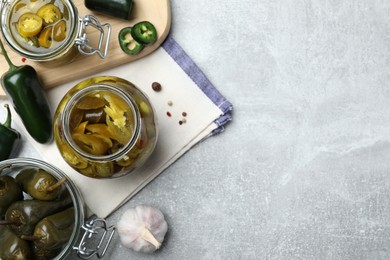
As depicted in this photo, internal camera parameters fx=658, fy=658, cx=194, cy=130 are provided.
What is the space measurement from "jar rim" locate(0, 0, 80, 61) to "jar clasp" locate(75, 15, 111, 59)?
2 cm

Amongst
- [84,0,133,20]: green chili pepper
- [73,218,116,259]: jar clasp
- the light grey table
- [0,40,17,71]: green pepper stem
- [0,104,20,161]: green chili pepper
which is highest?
[0,40,17,71]: green pepper stem

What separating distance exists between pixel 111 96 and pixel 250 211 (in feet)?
1.58

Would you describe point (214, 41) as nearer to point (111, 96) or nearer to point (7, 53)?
point (111, 96)

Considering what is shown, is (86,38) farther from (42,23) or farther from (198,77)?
(198,77)

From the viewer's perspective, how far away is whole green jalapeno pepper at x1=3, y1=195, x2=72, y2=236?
1.45 m

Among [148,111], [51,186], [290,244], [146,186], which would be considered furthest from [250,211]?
[51,186]

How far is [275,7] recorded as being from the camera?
163 cm

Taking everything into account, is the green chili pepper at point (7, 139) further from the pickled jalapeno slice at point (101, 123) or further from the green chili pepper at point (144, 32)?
the green chili pepper at point (144, 32)

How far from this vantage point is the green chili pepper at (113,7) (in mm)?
1497

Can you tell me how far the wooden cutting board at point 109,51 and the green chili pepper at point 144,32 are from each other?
0.07 feet

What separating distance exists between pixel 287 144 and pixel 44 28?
64 cm

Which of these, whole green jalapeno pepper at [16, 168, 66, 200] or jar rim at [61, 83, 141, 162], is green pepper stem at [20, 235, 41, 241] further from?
jar rim at [61, 83, 141, 162]

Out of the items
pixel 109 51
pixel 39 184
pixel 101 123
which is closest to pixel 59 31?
pixel 109 51

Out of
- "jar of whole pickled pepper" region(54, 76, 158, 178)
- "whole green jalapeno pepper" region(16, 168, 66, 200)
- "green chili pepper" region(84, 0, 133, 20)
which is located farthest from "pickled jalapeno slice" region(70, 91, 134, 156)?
"green chili pepper" region(84, 0, 133, 20)
